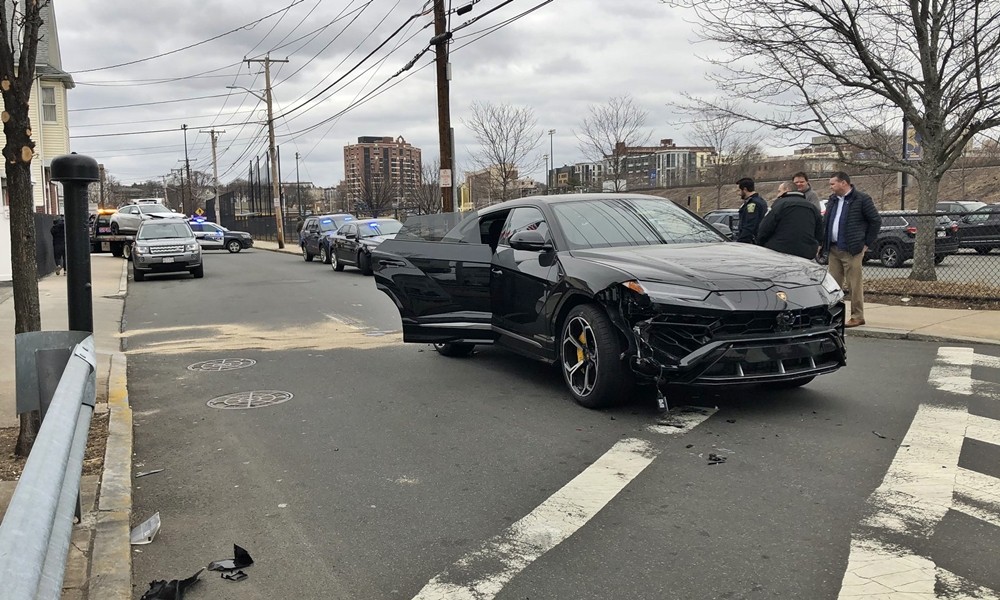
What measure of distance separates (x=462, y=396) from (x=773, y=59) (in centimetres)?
898

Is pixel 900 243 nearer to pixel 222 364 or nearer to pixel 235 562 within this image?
pixel 222 364

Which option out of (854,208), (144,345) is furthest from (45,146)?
(854,208)

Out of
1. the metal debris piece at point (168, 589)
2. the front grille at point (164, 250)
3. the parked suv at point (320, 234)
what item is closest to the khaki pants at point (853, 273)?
the metal debris piece at point (168, 589)

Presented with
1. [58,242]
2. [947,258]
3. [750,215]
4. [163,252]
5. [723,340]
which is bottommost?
[947,258]

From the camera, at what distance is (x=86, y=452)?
5.23 m

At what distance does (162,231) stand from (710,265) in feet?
62.8

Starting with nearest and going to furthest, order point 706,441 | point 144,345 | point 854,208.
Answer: point 706,441 → point 854,208 → point 144,345

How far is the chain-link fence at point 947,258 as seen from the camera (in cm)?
1202

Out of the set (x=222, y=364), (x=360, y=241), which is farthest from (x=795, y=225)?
(x=360, y=241)

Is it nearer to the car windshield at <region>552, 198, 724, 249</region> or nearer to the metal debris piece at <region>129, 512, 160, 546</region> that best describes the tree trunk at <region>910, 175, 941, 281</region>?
the car windshield at <region>552, 198, 724, 249</region>

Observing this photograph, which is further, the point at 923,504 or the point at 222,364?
the point at 222,364

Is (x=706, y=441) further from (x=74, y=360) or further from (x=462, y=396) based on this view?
(x=74, y=360)

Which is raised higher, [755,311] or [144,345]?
[755,311]

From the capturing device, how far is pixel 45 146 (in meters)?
35.0
